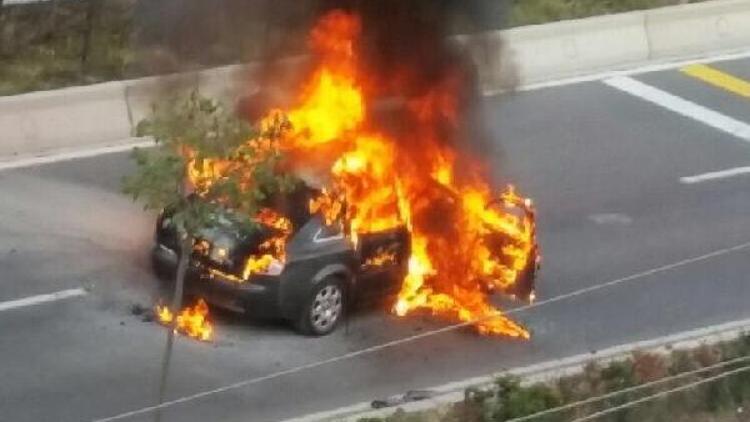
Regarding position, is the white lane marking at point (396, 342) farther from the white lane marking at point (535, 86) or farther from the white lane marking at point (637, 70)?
the white lane marking at point (637, 70)

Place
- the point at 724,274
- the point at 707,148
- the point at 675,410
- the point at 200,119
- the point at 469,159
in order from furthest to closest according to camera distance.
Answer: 1. the point at 707,148
2. the point at 724,274
3. the point at 469,159
4. the point at 675,410
5. the point at 200,119

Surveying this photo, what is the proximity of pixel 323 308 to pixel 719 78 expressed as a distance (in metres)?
8.67

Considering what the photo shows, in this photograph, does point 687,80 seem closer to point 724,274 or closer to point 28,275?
point 724,274

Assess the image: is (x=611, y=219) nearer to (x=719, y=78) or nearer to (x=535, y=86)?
(x=535, y=86)

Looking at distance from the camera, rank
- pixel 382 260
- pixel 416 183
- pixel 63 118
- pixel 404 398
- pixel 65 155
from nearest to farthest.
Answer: pixel 404 398, pixel 382 260, pixel 416 183, pixel 65 155, pixel 63 118

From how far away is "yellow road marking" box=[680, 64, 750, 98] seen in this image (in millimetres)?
19359

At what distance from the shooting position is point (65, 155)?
1616cm

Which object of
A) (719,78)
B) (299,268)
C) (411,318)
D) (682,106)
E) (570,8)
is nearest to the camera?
(299,268)

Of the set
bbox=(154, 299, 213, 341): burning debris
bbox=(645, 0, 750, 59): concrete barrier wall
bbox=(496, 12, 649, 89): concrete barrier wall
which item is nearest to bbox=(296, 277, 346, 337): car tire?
bbox=(154, 299, 213, 341): burning debris

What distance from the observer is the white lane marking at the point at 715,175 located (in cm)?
1630

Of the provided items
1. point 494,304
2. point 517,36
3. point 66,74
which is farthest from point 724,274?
point 66,74

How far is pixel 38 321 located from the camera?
1266 centimetres

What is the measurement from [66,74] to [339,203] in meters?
5.74

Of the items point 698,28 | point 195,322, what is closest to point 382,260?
point 195,322
